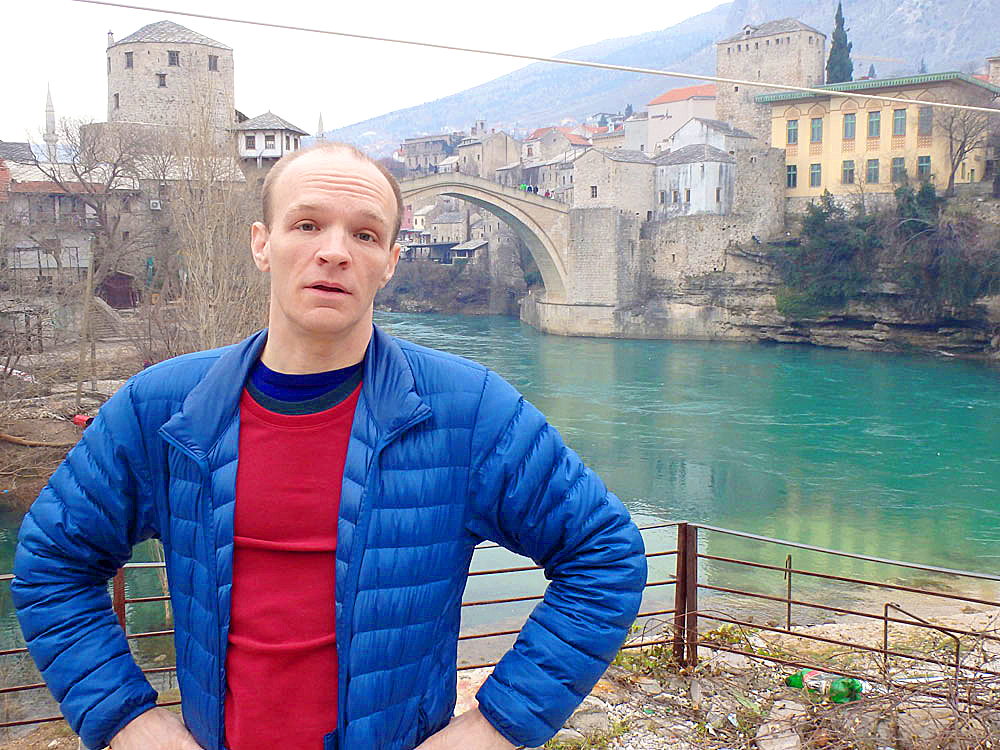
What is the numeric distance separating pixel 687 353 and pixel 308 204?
2165 cm

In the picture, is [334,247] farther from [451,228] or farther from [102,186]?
[451,228]

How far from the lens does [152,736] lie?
45.1 inches

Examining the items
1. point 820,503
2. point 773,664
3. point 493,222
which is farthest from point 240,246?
point 493,222

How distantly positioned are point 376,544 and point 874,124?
26931 mm

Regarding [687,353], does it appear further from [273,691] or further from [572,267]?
[273,691]

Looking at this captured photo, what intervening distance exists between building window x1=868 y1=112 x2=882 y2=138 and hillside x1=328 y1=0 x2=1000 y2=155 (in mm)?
84271

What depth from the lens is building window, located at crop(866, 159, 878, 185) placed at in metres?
25.2

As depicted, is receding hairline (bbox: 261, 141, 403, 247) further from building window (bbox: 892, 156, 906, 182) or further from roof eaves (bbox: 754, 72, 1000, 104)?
building window (bbox: 892, 156, 906, 182)

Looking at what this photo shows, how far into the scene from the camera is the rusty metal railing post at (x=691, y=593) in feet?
9.54

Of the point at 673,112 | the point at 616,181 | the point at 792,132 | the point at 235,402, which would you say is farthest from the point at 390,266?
the point at 673,112

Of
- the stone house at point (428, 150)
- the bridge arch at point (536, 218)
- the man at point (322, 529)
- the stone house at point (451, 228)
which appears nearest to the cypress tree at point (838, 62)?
the bridge arch at point (536, 218)

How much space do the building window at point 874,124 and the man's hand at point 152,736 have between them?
26898 millimetres

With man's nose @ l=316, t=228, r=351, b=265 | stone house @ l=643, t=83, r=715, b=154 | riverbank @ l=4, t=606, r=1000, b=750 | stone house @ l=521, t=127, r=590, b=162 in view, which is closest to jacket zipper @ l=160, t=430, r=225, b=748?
man's nose @ l=316, t=228, r=351, b=265

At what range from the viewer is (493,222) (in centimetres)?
3656
